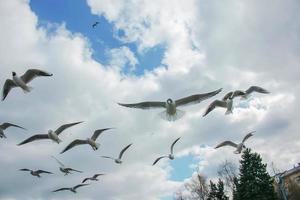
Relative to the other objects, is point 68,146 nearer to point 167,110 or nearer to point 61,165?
point 61,165

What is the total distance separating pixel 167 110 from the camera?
16.8m

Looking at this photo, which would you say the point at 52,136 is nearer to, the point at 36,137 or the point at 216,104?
the point at 36,137

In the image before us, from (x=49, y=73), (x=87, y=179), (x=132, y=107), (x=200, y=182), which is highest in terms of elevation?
(x=200, y=182)

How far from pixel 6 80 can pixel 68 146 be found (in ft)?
16.8

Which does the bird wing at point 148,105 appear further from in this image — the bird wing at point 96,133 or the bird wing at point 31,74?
the bird wing at point 96,133

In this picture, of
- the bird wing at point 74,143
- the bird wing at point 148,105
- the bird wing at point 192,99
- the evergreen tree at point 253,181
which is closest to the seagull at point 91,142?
the bird wing at point 74,143

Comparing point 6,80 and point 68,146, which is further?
point 68,146

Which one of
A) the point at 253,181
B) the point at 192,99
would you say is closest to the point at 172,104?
the point at 192,99

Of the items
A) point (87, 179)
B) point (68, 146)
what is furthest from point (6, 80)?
point (87, 179)

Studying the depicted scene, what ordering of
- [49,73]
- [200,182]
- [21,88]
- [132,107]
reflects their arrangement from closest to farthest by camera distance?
[132,107]
[49,73]
[21,88]
[200,182]

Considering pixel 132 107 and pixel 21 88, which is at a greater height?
pixel 21 88

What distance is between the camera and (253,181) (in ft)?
166

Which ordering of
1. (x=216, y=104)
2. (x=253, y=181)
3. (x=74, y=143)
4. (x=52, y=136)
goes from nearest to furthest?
1. (x=216, y=104)
2. (x=52, y=136)
3. (x=74, y=143)
4. (x=253, y=181)

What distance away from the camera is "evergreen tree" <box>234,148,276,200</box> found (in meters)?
49.5
